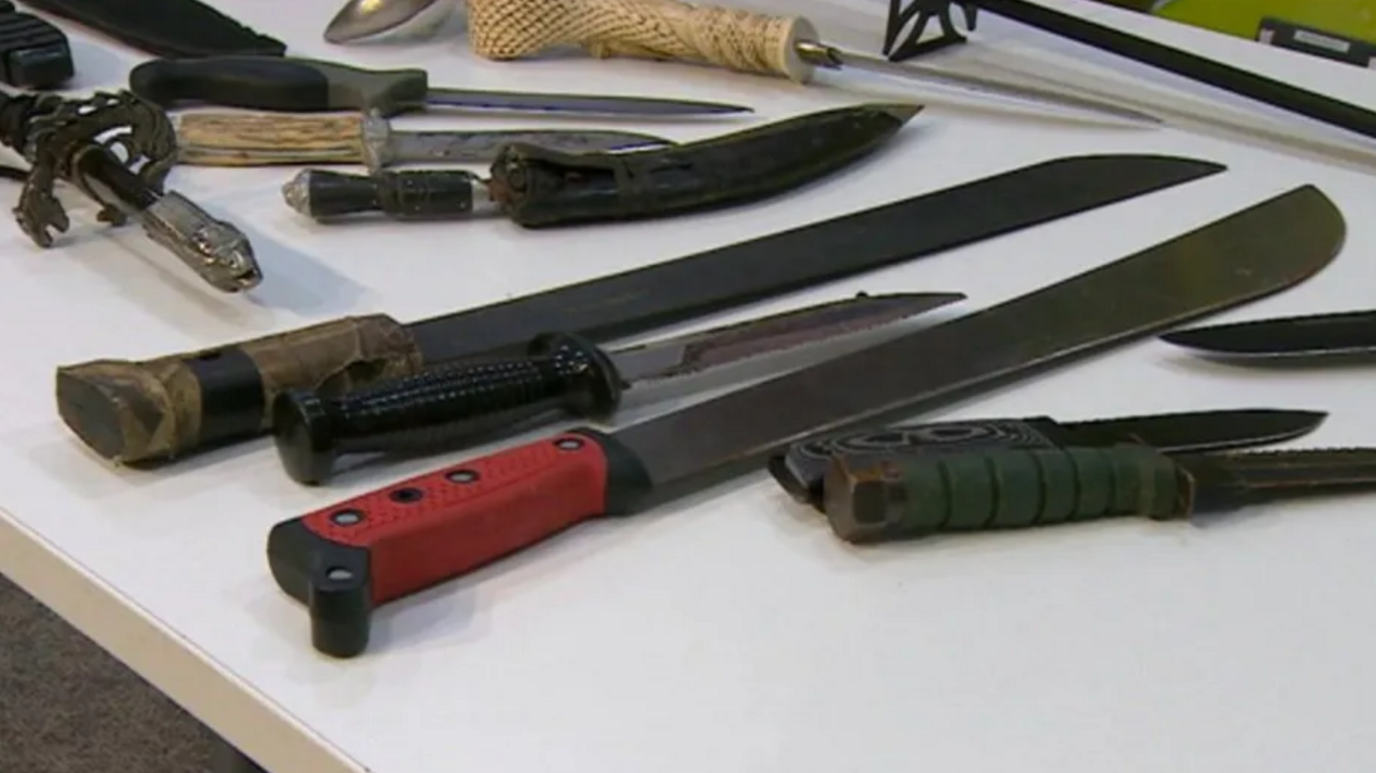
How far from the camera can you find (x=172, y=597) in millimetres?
549

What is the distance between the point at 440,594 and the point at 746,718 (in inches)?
4.2

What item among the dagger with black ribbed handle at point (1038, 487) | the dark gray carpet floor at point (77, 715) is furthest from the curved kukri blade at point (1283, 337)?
the dark gray carpet floor at point (77, 715)

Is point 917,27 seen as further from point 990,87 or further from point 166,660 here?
point 166,660

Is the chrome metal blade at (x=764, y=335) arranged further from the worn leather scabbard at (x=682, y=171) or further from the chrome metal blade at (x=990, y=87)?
the chrome metal blade at (x=990, y=87)

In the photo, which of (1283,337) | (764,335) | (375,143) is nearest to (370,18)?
(375,143)

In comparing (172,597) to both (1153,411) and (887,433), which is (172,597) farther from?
(1153,411)

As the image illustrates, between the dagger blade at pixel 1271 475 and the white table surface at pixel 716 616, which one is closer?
the white table surface at pixel 716 616

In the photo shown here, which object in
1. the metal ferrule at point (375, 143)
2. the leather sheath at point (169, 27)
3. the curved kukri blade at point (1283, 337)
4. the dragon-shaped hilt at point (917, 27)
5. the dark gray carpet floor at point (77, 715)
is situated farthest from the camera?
the dark gray carpet floor at point (77, 715)

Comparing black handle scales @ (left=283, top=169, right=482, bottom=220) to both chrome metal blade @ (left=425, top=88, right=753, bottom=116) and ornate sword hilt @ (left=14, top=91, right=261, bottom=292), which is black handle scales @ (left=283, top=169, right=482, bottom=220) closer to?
ornate sword hilt @ (left=14, top=91, right=261, bottom=292)

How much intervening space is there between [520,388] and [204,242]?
161 mm

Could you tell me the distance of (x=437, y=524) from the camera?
54 cm

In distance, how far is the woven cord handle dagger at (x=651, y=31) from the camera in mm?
1025

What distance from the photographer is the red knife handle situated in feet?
1.70

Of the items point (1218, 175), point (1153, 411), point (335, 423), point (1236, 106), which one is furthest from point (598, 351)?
point (1236, 106)
